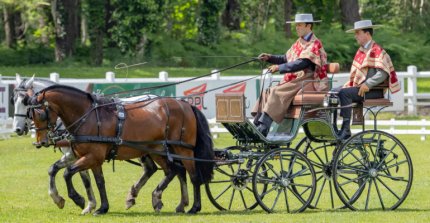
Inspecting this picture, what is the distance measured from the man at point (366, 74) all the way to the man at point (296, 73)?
0.40 m

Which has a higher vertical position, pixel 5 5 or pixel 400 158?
pixel 5 5

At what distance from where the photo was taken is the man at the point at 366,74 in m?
13.6

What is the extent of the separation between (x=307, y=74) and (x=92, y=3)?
2983 cm

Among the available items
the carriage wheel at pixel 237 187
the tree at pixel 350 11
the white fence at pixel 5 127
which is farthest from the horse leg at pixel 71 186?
the tree at pixel 350 11

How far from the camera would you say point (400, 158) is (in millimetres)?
22062

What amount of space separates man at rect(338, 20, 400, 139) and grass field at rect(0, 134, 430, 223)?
1.33m

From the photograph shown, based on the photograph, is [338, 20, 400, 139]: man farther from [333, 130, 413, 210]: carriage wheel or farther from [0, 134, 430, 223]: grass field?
[0, 134, 430, 223]: grass field

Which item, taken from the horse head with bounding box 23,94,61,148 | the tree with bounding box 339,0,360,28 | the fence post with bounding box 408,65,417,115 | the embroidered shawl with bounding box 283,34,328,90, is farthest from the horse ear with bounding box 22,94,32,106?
the tree with bounding box 339,0,360,28

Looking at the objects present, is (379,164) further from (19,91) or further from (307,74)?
(19,91)

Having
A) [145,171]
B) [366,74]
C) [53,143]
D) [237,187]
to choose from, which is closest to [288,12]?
[145,171]

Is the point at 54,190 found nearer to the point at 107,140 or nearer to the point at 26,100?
the point at 107,140

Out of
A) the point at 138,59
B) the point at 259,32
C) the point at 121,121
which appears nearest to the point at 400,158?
the point at 121,121

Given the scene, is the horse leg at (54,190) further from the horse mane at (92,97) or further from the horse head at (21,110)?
the horse mane at (92,97)

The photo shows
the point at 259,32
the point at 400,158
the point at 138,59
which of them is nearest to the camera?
the point at 400,158
